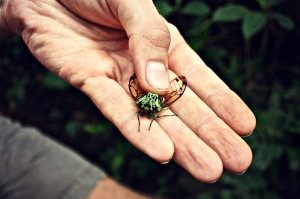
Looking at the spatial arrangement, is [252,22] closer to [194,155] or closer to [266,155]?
[266,155]

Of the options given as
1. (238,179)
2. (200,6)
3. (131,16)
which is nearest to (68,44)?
(131,16)

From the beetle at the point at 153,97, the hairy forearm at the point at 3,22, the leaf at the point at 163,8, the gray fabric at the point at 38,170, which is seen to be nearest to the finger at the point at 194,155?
the beetle at the point at 153,97

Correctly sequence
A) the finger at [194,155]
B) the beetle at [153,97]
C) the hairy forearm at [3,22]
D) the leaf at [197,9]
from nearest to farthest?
the finger at [194,155] → the beetle at [153,97] → the hairy forearm at [3,22] → the leaf at [197,9]

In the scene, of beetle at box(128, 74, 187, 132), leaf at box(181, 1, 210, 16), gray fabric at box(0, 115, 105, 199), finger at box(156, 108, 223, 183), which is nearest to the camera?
finger at box(156, 108, 223, 183)

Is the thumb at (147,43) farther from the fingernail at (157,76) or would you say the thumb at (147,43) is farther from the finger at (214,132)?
the finger at (214,132)

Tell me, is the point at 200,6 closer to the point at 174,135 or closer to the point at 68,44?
the point at 68,44

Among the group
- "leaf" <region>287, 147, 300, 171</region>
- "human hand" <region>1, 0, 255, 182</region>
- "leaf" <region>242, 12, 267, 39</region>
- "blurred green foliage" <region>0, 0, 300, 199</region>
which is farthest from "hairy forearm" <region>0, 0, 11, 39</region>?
"leaf" <region>287, 147, 300, 171</region>

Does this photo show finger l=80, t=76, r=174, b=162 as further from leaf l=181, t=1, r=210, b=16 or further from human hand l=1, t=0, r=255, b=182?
leaf l=181, t=1, r=210, b=16

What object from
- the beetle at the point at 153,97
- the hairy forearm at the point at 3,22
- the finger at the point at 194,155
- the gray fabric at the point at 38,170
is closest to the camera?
the finger at the point at 194,155
